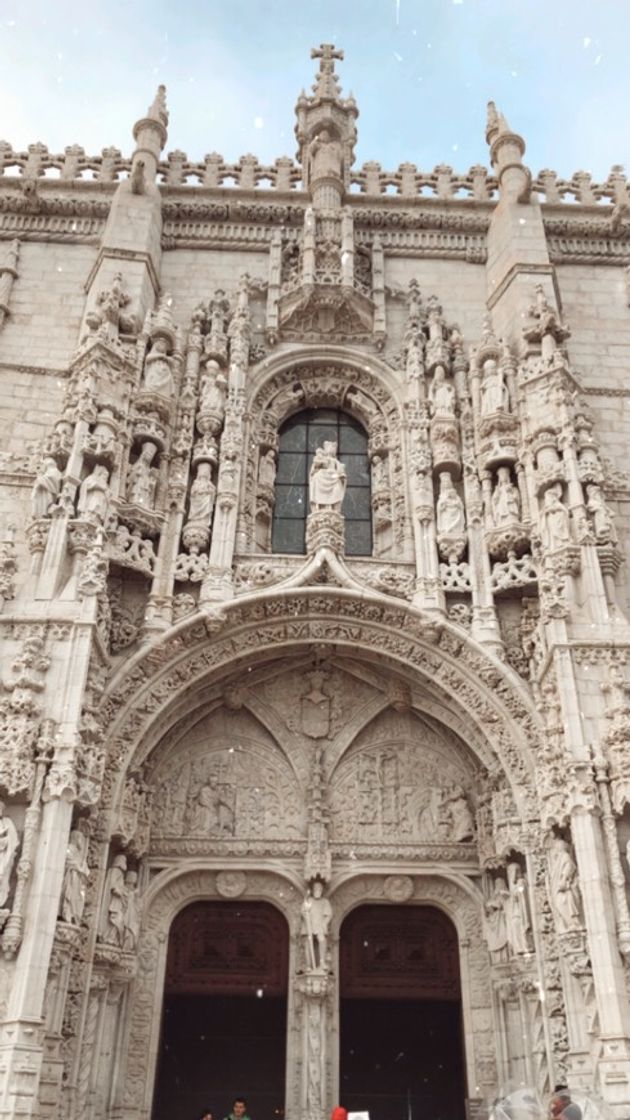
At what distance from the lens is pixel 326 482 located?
12.2 meters

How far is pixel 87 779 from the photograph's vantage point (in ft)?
31.2

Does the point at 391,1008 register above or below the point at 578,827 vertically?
below

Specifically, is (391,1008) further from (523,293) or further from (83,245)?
(83,245)

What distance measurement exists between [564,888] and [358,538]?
17.5 ft

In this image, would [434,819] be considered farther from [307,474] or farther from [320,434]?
[320,434]

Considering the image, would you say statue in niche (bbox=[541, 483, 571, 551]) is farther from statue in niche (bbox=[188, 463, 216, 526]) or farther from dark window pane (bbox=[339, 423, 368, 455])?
statue in niche (bbox=[188, 463, 216, 526])

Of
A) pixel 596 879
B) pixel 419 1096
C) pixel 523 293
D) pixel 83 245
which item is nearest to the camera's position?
pixel 596 879

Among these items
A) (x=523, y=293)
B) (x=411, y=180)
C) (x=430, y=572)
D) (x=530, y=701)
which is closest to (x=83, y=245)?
(x=411, y=180)

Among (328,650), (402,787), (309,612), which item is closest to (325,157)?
(309,612)

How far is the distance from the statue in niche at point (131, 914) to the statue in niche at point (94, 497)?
3.80m

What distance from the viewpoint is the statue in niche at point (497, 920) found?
33.6 feet

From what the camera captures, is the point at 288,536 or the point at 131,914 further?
the point at 288,536

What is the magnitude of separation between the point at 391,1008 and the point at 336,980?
1882 mm

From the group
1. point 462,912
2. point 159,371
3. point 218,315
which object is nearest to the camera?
point 462,912
